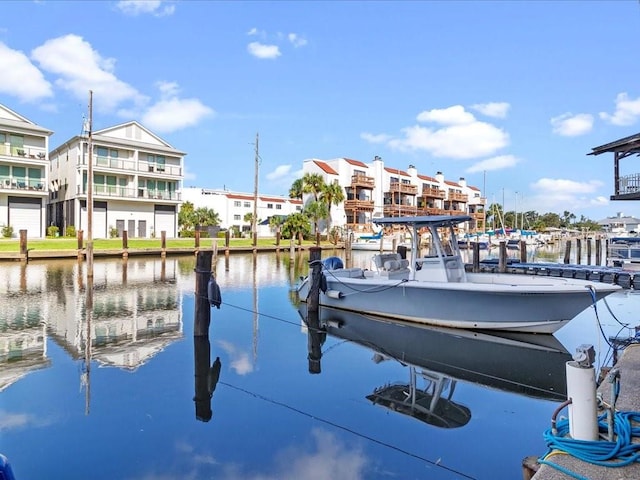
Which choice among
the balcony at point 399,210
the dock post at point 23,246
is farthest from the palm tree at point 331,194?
the dock post at point 23,246

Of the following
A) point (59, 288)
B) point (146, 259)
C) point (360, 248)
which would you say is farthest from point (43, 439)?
point (360, 248)

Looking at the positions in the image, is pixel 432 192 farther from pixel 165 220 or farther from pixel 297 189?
pixel 165 220

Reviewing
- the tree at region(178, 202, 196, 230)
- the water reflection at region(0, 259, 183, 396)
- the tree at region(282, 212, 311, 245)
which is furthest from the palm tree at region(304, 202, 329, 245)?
the water reflection at region(0, 259, 183, 396)

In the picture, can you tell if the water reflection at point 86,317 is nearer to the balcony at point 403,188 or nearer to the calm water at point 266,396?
the calm water at point 266,396

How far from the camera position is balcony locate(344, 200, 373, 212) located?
62609 millimetres

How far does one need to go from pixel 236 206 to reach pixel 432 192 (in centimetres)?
3071

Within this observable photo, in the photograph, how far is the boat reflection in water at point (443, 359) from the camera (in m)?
7.45

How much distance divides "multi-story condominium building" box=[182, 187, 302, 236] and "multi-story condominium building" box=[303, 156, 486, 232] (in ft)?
23.7

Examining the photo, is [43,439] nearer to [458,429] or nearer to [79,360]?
[79,360]

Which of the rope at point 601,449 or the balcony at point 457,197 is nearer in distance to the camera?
the rope at point 601,449

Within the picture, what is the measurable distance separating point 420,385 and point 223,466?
4097 millimetres

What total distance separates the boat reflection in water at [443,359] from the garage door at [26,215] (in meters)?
37.8

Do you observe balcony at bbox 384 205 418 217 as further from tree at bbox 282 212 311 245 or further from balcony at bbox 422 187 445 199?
tree at bbox 282 212 311 245

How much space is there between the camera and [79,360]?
29.8 feet
